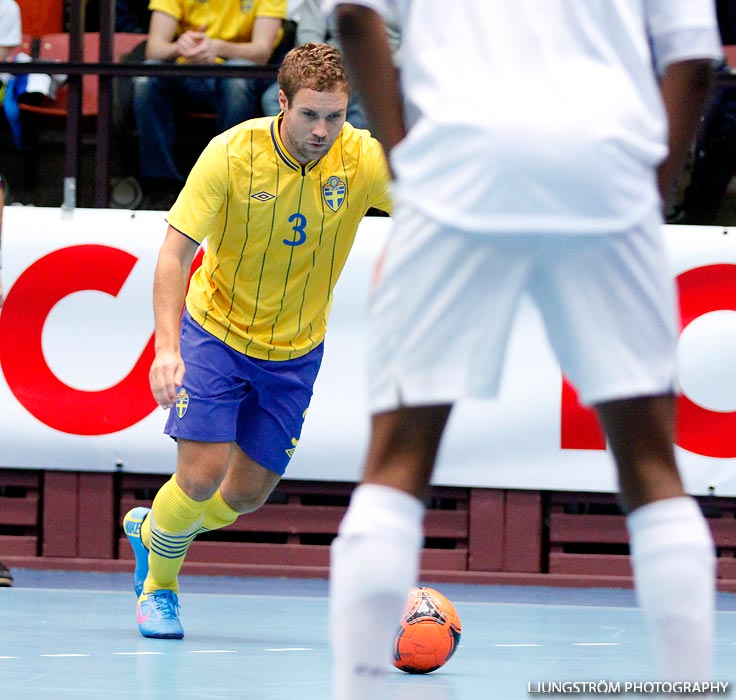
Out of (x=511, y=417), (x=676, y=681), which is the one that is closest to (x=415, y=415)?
(x=676, y=681)

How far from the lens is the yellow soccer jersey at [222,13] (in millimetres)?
7246

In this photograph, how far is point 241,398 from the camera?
4.88 m

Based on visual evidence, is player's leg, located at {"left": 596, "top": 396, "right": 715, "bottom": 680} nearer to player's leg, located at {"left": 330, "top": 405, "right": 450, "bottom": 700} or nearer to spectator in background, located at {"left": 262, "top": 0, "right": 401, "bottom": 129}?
player's leg, located at {"left": 330, "top": 405, "right": 450, "bottom": 700}

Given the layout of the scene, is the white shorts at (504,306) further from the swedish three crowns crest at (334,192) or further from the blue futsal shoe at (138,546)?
the blue futsal shoe at (138,546)

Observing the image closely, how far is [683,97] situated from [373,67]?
0.45 meters

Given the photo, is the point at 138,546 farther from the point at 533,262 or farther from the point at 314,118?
the point at 533,262

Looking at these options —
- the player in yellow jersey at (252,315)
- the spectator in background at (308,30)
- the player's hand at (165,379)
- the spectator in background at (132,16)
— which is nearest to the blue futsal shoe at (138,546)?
the player in yellow jersey at (252,315)

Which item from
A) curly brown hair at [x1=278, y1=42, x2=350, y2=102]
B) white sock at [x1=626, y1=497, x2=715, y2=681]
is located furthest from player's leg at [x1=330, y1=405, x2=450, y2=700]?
curly brown hair at [x1=278, y1=42, x2=350, y2=102]

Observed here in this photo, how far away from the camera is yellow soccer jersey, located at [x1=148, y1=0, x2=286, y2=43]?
725 centimetres

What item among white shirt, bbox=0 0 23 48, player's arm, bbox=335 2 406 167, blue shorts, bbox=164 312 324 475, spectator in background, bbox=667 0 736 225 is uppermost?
white shirt, bbox=0 0 23 48

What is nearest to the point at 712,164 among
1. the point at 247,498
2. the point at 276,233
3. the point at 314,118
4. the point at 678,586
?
the point at 276,233

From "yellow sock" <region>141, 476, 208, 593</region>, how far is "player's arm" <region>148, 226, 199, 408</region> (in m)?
0.87

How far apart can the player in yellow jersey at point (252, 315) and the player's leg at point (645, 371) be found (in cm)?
272

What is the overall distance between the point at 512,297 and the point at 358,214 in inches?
117
